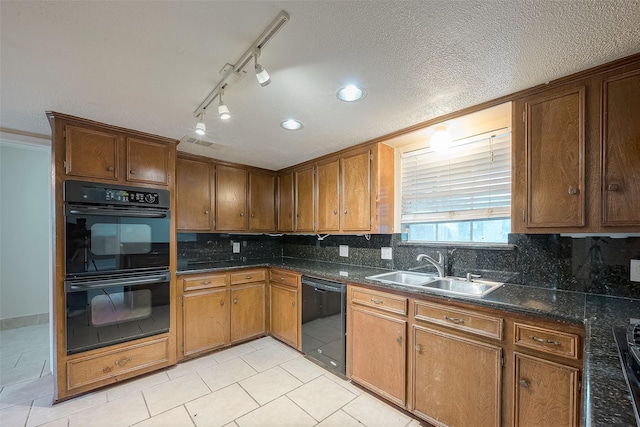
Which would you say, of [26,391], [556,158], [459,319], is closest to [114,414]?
[26,391]

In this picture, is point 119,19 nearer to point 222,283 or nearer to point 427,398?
point 222,283

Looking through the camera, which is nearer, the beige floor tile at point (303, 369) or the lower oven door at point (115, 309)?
the lower oven door at point (115, 309)

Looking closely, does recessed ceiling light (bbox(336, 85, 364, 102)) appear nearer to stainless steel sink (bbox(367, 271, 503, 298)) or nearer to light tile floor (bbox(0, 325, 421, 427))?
stainless steel sink (bbox(367, 271, 503, 298))

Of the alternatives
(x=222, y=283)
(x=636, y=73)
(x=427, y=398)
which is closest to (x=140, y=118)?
(x=222, y=283)

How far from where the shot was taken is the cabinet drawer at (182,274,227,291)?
2.72 metres

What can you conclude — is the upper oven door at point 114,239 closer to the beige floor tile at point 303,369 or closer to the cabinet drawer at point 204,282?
the cabinet drawer at point 204,282

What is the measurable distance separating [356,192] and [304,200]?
874 millimetres

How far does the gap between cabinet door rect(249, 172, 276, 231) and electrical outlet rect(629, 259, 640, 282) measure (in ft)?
11.1

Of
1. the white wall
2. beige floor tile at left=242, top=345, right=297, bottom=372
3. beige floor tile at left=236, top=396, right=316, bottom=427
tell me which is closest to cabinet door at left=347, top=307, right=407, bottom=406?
beige floor tile at left=236, top=396, right=316, bottom=427

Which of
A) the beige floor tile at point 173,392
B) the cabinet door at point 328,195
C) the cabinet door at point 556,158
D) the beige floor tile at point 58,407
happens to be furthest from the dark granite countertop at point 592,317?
the beige floor tile at point 58,407

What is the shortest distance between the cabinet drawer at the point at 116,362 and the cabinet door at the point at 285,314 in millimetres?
1146

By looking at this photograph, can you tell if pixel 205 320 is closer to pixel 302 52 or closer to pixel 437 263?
pixel 437 263

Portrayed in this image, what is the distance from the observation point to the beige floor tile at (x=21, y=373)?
2340 millimetres

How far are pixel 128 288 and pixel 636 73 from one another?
3653mm
